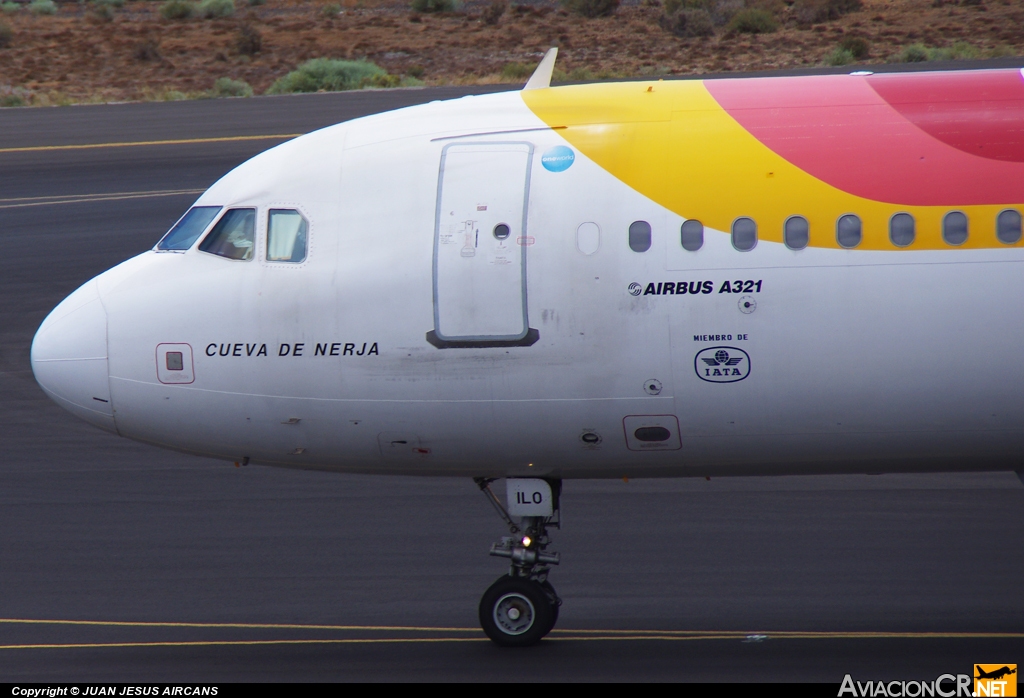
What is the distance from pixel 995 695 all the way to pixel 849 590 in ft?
7.58

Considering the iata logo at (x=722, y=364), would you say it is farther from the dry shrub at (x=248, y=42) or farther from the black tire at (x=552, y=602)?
the dry shrub at (x=248, y=42)

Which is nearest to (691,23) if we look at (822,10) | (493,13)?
(822,10)

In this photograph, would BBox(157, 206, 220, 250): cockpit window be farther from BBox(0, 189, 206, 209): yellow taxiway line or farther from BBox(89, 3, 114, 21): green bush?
BBox(89, 3, 114, 21): green bush

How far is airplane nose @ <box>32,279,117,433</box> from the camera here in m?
8.73

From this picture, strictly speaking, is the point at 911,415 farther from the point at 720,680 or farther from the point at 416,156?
the point at 416,156

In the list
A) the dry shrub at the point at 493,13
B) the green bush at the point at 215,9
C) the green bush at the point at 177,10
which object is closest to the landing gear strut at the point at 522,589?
the dry shrub at the point at 493,13

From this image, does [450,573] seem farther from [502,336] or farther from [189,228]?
[189,228]

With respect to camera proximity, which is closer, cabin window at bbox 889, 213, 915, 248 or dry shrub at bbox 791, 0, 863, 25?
cabin window at bbox 889, 213, 915, 248

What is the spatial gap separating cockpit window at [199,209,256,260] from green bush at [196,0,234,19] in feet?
192

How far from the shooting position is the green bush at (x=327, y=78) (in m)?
41.6

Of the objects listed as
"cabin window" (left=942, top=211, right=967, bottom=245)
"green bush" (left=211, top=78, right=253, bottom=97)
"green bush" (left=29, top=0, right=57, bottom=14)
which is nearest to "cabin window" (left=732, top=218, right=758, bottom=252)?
"cabin window" (left=942, top=211, right=967, bottom=245)

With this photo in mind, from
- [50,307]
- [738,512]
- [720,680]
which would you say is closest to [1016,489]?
[738,512]

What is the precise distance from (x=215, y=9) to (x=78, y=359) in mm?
59133

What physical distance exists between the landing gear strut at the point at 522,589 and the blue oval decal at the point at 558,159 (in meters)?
2.46
